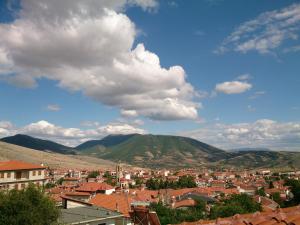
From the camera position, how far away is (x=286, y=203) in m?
100

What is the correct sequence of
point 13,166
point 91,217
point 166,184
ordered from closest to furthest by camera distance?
point 91,217, point 13,166, point 166,184

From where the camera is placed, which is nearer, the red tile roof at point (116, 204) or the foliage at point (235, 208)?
the red tile roof at point (116, 204)

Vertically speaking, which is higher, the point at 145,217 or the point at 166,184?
the point at 145,217

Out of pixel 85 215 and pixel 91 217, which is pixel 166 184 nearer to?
pixel 85 215

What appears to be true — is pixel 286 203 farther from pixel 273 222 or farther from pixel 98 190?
pixel 273 222

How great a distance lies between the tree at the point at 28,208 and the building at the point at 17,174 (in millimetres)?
32879

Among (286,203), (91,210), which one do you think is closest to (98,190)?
(286,203)

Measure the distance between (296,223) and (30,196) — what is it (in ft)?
70.2

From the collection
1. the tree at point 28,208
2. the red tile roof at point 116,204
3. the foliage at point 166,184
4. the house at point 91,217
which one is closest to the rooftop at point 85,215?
the house at point 91,217

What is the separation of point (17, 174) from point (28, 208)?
3951 centimetres

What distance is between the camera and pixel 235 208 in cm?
6962

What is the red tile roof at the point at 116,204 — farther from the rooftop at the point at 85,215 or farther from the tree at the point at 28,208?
the tree at the point at 28,208

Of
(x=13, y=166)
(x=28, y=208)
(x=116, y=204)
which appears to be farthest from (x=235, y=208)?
(x=28, y=208)

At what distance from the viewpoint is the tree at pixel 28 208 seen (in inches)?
1044
